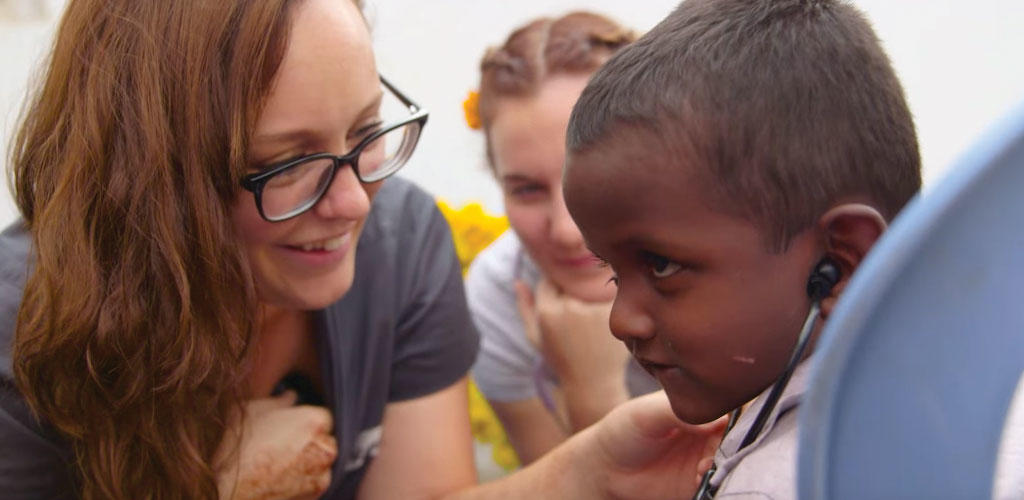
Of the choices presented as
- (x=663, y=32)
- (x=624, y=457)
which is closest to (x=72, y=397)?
(x=624, y=457)

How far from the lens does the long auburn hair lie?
3.29 ft

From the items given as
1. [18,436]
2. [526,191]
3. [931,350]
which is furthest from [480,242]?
[931,350]

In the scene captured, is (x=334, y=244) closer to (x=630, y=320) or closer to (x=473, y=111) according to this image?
(x=630, y=320)

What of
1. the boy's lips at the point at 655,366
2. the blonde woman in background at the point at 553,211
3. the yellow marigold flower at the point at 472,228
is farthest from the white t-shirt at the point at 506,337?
the boy's lips at the point at 655,366

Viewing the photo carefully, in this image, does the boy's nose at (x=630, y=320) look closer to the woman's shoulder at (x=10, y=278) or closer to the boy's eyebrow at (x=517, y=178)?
the woman's shoulder at (x=10, y=278)

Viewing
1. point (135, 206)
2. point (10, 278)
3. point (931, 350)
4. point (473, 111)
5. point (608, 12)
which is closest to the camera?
point (931, 350)

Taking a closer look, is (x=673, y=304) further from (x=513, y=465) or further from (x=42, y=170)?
(x=513, y=465)

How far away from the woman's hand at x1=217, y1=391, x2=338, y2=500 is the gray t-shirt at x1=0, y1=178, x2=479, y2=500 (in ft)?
0.15

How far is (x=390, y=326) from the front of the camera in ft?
4.53

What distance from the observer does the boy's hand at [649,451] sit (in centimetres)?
104

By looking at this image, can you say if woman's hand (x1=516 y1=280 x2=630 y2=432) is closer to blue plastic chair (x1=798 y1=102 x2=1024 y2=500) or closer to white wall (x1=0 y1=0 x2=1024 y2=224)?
white wall (x1=0 y1=0 x2=1024 y2=224)

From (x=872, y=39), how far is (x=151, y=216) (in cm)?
65

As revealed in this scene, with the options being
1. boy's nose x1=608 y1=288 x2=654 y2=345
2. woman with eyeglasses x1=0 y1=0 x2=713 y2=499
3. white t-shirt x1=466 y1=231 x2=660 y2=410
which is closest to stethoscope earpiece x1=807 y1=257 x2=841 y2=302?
boy's nose x1=608 y1=288 x2=654 y2=345

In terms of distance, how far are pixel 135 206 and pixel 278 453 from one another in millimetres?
372
